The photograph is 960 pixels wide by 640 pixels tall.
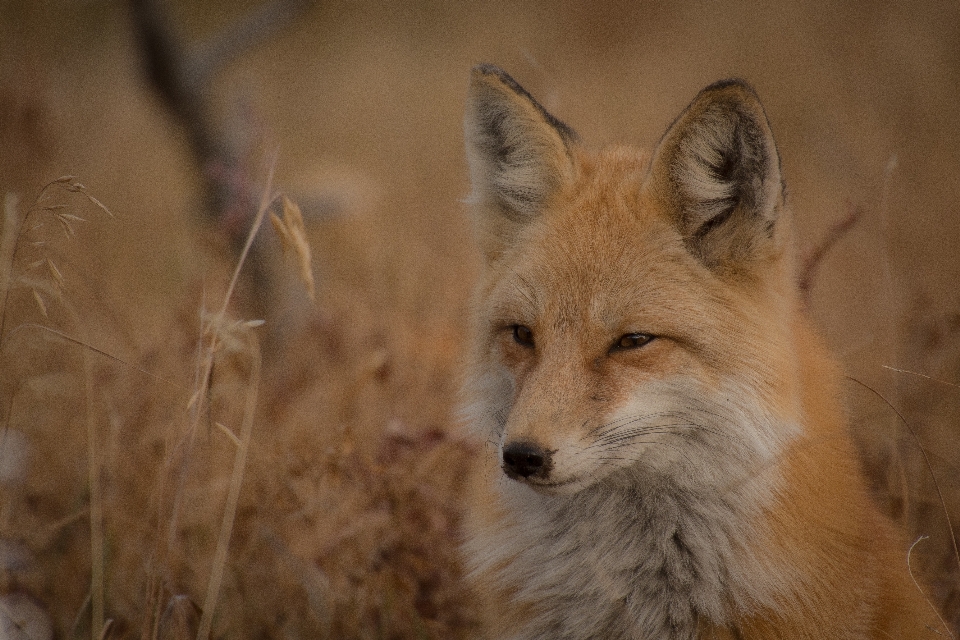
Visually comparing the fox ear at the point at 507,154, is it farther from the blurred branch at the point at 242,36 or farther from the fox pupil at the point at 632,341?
the blurred branch at the point at 242,36

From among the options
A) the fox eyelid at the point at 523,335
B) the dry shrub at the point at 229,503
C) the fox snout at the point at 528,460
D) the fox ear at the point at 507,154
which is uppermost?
the fox ear at the point at 507,154

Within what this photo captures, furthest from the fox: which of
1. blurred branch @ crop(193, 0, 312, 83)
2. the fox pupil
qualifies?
blurred branch @ crop(193, 0, 312, 83)

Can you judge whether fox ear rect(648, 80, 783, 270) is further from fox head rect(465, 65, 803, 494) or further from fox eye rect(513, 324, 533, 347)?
fox eye rect(513, 324, 533, 347)

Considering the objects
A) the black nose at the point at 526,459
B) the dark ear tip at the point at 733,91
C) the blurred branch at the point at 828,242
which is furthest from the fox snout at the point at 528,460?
the blurred branch at the point at 828,242

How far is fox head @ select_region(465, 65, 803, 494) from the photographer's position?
2.24m

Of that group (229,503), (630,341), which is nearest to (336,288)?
(229,503)

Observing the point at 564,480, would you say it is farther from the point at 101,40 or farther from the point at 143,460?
the point at 101,40

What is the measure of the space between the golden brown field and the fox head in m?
0.84

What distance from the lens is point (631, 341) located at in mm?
2355

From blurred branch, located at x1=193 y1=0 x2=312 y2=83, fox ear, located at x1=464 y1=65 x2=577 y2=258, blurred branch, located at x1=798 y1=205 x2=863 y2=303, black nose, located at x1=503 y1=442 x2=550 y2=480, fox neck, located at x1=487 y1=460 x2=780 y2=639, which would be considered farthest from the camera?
blurred branch, located at x1=193 y1=0 x2=312 y2=83

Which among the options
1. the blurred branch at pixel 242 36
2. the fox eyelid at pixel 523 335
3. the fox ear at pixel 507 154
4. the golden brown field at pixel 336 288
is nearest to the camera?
the fox eyelid at pixel 523 335

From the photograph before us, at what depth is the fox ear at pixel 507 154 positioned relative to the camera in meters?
2.65

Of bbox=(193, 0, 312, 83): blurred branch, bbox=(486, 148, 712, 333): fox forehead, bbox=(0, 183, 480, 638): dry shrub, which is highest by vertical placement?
bbox=(193, 0, 312, 83): blurred branch

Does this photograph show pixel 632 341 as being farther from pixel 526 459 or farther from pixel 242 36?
pixel 242 36
